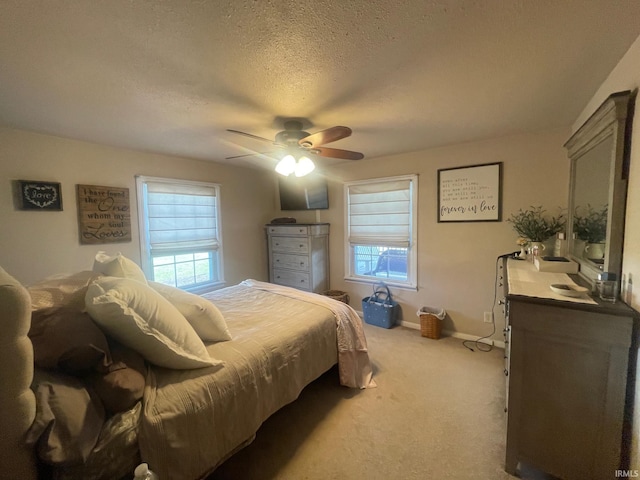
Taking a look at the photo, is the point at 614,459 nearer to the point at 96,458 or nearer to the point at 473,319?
the point at 473,319

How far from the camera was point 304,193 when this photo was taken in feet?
14.1

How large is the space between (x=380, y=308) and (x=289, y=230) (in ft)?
5.61

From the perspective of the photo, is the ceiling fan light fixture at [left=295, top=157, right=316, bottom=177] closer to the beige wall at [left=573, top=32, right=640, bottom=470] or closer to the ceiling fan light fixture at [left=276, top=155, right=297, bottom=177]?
the ceiling fan light fixture at [left=276, top=155, right=297, bottom=177]

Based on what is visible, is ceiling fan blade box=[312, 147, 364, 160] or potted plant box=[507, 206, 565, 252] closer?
ceiling fan blade box=[312, 147, 364, 160]

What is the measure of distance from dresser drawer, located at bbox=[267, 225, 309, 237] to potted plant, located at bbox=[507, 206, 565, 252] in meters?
2.49

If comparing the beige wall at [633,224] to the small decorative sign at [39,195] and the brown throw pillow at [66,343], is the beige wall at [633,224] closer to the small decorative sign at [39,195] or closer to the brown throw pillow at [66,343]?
the brown throw pillow at [66,343]

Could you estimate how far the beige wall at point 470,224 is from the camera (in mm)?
2691

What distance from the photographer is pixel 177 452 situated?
1170 mm

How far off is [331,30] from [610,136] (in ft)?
5.24

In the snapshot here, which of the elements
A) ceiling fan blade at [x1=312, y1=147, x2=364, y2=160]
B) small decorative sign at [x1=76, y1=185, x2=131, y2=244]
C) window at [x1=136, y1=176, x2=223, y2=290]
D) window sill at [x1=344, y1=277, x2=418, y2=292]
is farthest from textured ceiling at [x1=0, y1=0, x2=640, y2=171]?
window sill at [x1=344, y1=277, x2=418, y2=292]

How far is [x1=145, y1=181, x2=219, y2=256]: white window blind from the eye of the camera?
128 inches

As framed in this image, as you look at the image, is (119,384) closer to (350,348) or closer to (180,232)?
(350,348)

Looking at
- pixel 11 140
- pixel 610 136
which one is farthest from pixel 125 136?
pixel 610 136

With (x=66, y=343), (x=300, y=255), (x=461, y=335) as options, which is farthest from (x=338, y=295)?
(x=66, y=343)
